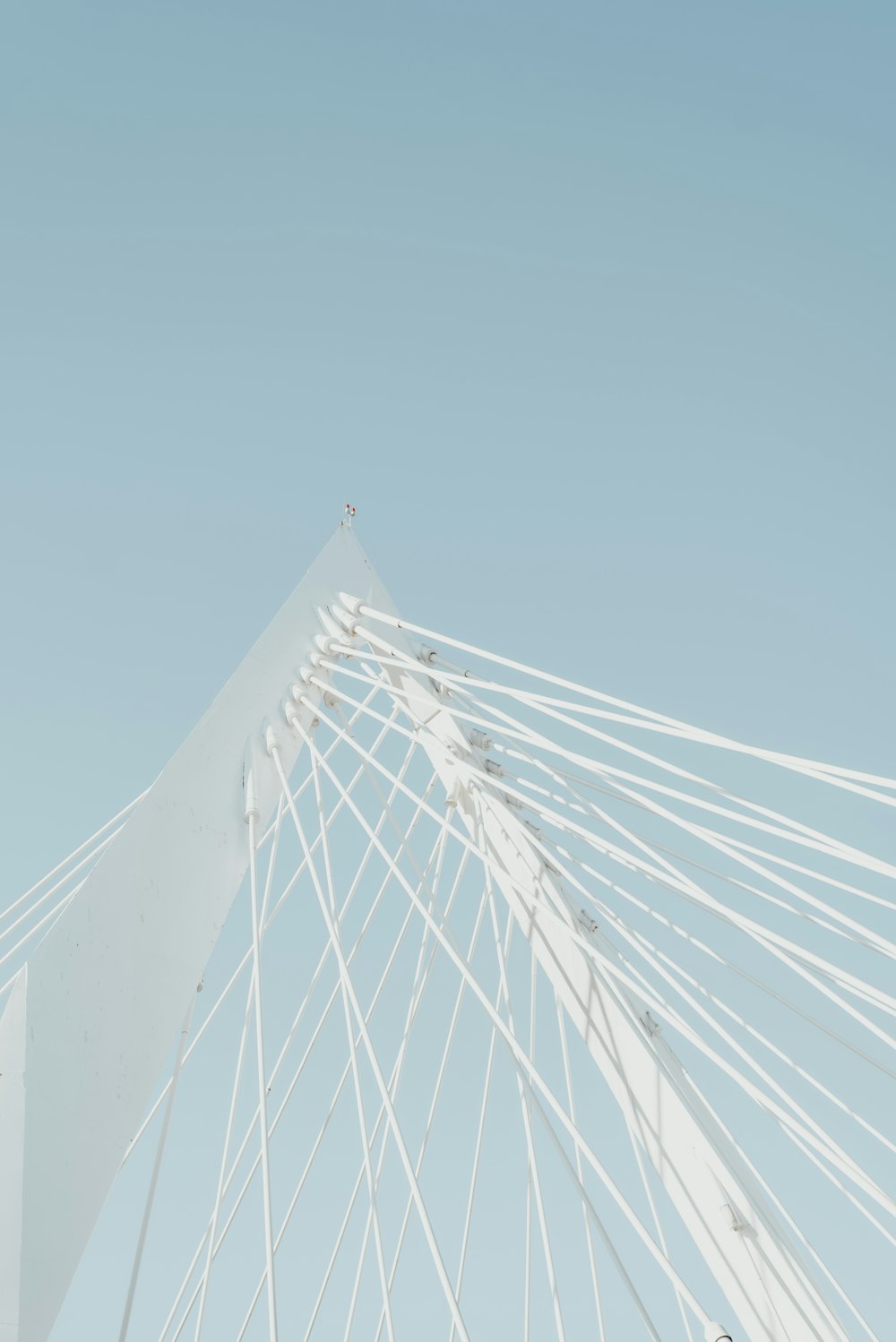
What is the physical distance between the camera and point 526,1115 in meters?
6.83

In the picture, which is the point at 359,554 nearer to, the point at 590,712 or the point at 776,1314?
the point at 590,712

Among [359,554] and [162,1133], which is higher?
[359,554]

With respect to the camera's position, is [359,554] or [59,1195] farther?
[359,554]

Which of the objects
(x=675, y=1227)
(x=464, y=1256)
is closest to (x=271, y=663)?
(x=464, y=1256)

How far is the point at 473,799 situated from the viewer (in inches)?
281

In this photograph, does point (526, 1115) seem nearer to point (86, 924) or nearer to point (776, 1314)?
point (776, 1314)

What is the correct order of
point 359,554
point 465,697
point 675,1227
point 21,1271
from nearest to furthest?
point 21,1271
point 465,697
point 359,554
point 675,1227

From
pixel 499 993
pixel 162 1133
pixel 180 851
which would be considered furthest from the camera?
pixel 499 993

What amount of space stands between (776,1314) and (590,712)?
283 centimetres

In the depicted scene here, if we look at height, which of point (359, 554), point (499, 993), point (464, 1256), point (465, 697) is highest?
point (359, 554)

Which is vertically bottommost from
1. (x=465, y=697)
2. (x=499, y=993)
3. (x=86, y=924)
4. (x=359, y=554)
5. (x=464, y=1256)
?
(x=464, y=1256)

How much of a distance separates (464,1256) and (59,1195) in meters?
4.17

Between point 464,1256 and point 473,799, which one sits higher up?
point 473,799

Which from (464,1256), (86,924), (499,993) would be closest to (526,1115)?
(499,993)
